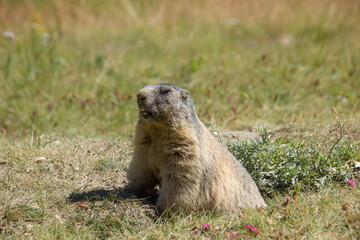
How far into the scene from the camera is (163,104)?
3945 mm

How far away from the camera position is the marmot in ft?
13.0

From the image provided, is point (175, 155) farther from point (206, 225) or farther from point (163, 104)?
point (206, 225)

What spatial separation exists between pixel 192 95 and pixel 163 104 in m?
4.13

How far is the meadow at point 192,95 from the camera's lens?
4023 millimetres

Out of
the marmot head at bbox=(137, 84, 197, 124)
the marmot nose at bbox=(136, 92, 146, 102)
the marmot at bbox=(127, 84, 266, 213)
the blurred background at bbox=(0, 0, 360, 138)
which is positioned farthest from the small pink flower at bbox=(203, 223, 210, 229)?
the blurred background at bbox=(0, 0, 360, 138)

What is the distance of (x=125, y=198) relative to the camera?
4.36 metres

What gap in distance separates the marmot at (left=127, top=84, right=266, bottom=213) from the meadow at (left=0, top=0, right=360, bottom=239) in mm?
203

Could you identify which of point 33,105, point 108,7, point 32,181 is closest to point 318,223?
point 32,181

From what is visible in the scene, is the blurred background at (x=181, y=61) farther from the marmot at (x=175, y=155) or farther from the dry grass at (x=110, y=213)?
the marmot at (x=175, y=155)

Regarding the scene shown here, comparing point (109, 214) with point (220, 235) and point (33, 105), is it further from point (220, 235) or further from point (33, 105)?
point (33, 105)

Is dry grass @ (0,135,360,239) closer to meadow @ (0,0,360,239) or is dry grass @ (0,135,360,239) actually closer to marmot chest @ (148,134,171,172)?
meadow @ (0,0,360,239)

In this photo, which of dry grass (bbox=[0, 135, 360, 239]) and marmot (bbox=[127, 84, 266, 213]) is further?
marmot (bbox=[127, 84, 266, 213])

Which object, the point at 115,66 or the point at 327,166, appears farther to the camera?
the point at 115,66

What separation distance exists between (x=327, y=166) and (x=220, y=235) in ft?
6.32
